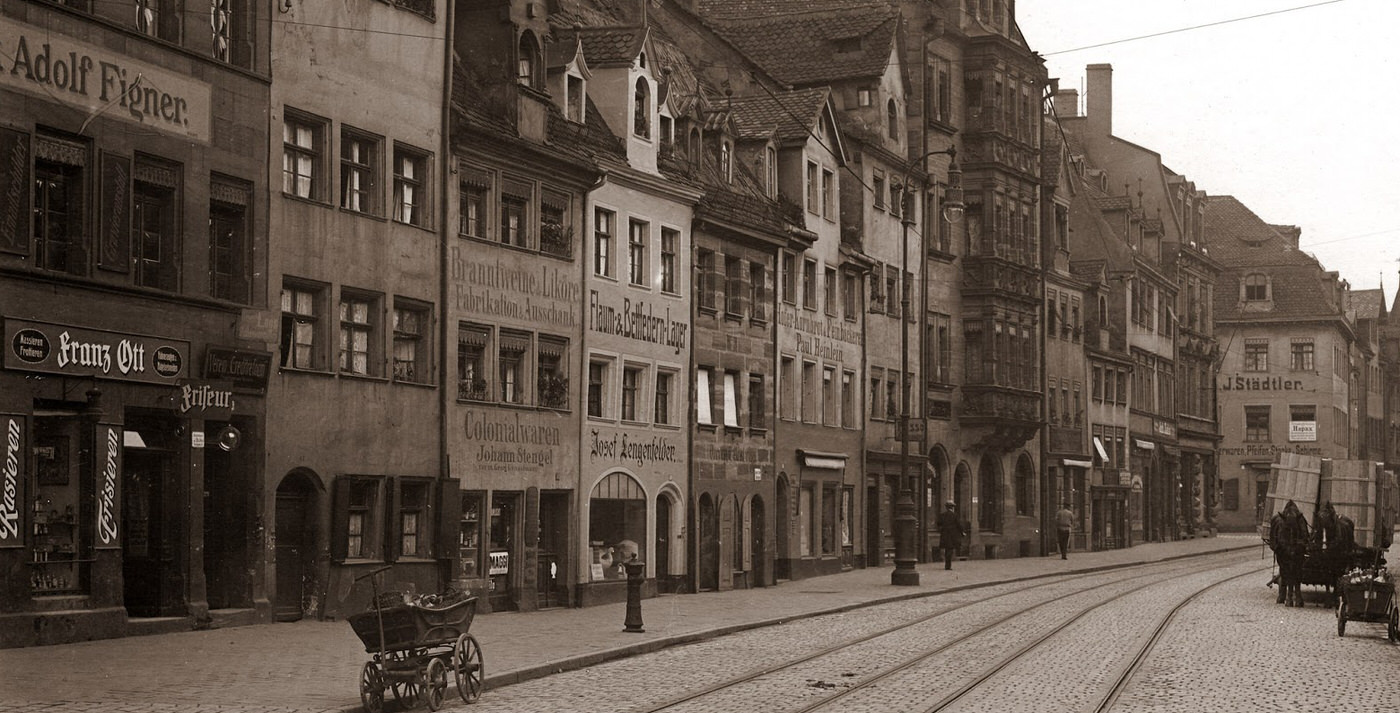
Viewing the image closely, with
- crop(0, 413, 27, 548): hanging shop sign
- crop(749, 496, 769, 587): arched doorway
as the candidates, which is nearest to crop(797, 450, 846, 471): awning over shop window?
crop(749, 496, 769, 587): arched doorway

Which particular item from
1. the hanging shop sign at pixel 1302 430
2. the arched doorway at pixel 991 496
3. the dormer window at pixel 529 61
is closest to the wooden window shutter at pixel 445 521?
the dormer window at pixel 529 61

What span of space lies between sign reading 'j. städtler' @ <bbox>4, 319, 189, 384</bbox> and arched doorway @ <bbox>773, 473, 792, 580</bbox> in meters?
23.0

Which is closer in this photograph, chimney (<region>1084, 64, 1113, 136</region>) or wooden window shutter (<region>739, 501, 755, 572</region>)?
wooden window shutter (<region>739, 501, 755, 572</region>)

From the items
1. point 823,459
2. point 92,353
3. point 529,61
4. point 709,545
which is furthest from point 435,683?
point 823,459

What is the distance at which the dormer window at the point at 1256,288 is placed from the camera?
108 m

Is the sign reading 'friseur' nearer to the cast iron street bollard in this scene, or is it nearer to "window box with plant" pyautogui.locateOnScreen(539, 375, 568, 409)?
the cast iron street bollard

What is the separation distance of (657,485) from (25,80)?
62.2ft

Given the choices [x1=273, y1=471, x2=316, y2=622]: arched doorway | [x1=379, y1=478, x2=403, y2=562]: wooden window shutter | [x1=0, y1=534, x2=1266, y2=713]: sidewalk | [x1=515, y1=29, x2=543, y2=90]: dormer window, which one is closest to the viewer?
[x1=0, y1=534, x2=1266, y2=713]: sidewalk

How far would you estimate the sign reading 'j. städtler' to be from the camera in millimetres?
22594

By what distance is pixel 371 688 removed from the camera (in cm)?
1714

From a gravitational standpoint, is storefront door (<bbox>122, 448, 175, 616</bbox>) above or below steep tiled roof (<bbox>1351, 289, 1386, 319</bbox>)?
below

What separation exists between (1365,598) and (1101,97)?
67.5 metres

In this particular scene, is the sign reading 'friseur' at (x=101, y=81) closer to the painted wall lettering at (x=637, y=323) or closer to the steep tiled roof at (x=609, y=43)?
the painted wall lettering at (x=637, y=323)

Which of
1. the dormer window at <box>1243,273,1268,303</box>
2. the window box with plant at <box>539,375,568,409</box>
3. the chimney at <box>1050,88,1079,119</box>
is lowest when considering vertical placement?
the window box with plant at <box>539,375,568,409</box>
